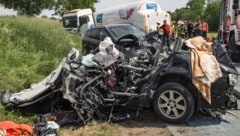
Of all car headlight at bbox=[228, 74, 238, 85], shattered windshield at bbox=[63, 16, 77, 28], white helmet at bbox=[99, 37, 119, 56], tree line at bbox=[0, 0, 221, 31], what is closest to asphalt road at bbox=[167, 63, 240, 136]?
car headlight at bbox=[228, 74, 238, 85]

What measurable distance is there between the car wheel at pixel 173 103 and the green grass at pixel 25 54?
2303 millimetres

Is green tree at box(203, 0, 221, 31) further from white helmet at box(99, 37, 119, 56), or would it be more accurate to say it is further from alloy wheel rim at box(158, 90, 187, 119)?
alloy wheel rim at box(158, 90, 187, 119)

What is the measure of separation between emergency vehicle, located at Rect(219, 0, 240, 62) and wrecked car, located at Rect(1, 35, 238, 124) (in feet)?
28.0

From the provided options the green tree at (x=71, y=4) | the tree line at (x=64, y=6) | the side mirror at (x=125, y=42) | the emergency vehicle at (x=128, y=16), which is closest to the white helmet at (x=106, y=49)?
the side mirror at (x=125, y=42)

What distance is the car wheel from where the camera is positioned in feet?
22.3

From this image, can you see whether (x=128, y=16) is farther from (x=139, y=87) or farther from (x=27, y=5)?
(x=139, y=87)

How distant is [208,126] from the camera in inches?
268

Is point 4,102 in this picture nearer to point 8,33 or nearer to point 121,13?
point 8,33

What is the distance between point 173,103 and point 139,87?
2.23 feet

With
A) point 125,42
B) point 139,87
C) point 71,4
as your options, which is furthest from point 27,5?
point 139,87

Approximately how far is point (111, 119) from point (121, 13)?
2696 cm

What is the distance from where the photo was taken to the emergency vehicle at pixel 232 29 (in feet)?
50.6

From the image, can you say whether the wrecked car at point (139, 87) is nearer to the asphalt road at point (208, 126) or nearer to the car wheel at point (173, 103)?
the car wheel at point (173, 103)

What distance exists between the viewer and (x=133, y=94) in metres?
7.08
